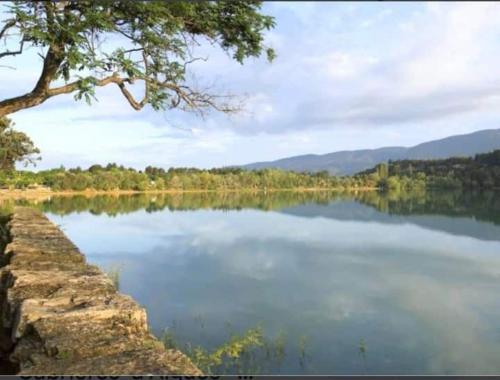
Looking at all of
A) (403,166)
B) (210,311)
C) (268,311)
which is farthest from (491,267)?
(403,166)

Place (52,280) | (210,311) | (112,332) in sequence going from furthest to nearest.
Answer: (210,311) < (52,280) < (112,332)

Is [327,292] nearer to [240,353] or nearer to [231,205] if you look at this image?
[240,353]

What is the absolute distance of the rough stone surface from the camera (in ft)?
10.5

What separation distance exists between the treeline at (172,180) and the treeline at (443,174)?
7880 mm

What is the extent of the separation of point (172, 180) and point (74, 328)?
96.6 m

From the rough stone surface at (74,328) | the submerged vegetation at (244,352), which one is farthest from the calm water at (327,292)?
the rough stone surface at (74,328)

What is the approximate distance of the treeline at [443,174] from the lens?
363 feet

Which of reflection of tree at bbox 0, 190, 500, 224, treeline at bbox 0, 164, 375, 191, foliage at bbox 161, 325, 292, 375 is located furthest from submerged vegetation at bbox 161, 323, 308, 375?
treeline at bbox 0, 164, 375, 191

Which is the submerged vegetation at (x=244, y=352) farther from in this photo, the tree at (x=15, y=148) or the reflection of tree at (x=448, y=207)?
the reflection of tree at (x=448, y=207)

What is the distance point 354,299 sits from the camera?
12523 millimetres

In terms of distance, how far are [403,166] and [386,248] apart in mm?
134474

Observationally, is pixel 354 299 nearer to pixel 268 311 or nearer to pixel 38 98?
pixel 268 311

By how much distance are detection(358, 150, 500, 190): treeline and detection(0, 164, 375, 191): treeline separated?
7.88 m

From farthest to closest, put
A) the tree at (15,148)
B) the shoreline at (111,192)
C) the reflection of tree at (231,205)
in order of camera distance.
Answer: the shoreline at (111,192) < the reflection of tree at (231,205) < the tree at (15,148)
